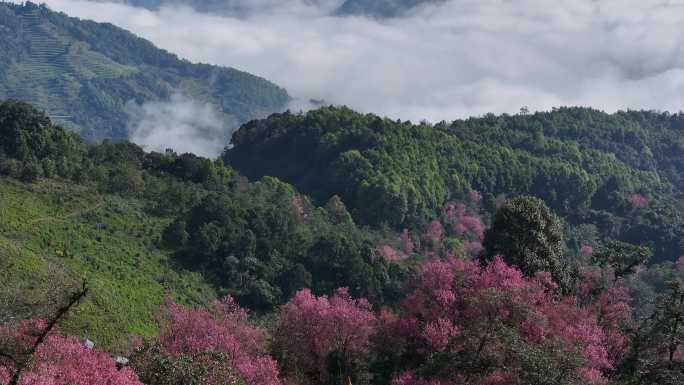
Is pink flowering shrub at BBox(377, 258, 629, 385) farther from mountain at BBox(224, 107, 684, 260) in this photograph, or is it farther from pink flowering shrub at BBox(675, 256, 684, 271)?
pink flowering shrub at BBox(675, 256, 684, 271)

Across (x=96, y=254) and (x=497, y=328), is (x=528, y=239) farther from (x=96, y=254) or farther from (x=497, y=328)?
(x=96, y=254)

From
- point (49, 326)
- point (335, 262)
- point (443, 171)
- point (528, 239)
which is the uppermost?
point (443, 171)

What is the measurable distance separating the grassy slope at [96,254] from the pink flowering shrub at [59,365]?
14.0 meters

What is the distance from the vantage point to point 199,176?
204ft

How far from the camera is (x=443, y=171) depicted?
79312mm

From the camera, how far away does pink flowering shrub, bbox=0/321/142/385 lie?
13.5 metres

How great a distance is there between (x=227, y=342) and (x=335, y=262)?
3008 cm

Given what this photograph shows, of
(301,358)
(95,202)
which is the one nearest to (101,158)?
(95,202)

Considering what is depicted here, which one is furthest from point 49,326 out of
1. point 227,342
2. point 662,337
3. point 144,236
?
point 144,236

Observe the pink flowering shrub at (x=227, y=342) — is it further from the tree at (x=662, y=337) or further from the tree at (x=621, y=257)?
the tree at (x=621, y=257)

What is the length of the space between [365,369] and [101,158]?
42.5m

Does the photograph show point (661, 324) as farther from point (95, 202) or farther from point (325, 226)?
point (325, 226)

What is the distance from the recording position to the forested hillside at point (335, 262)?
1792 centimetres

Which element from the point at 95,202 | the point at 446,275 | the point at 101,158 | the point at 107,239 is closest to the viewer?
the point at 446,275
